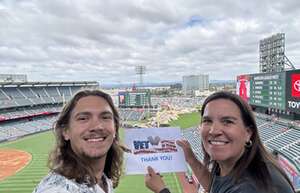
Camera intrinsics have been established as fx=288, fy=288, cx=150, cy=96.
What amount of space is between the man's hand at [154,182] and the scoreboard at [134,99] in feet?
155

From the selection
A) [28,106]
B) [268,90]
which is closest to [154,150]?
[268,90]

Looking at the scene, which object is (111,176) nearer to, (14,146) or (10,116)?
(14,146)

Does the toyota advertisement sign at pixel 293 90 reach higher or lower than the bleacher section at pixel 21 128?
higher

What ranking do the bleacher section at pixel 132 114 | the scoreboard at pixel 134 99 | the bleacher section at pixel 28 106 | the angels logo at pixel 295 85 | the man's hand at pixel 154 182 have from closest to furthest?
the man's hand at pixel 154 182 < the angels logo at pixel 295 85 < the bleacher section at pixel 28 106 < the bleacher section at pixel 132 114 < the scoreboard at pixel 134 99

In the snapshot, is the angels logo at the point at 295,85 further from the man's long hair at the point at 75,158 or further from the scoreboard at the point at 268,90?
the man's long hair at the point at 75,158

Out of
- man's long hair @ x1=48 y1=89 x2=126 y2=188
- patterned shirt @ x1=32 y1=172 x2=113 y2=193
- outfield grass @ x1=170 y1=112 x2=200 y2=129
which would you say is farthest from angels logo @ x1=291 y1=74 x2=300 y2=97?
outfield grass @ x1=170 y1=112 x2=200 y2=129

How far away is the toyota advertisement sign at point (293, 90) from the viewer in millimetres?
15758

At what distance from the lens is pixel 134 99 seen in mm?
49844

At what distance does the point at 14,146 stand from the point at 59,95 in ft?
79.5

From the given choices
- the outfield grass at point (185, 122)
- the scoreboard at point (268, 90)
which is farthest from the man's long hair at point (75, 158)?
the outfield grass at point (185, 122)

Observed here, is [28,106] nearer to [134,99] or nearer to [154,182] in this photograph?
[134,99]

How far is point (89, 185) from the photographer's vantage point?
175cm

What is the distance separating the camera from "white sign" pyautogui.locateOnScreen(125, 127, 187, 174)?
2.76 m

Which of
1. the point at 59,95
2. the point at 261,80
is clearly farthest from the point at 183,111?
the point at 261,80
